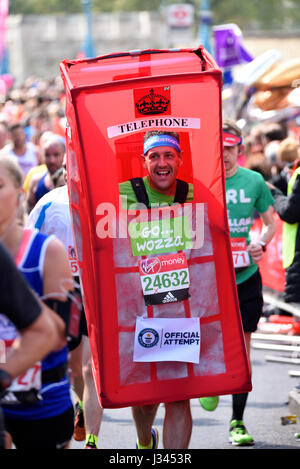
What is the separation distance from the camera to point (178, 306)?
213 inches

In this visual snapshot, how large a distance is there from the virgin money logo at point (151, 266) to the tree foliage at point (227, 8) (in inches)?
3673

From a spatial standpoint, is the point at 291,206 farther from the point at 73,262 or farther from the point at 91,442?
the point at 91,442

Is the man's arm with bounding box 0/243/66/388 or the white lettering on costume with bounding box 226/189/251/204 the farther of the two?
the white lettering on costume with bounding box 226/189/251/204

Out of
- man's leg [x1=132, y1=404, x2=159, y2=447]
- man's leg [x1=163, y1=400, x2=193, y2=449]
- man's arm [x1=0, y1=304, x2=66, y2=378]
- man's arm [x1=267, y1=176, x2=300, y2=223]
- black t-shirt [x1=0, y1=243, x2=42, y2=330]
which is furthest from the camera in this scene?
man's arm [x1=267, y1=176, x2=300, y2=223]

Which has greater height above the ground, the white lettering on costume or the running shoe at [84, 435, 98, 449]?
the white lettering on costume

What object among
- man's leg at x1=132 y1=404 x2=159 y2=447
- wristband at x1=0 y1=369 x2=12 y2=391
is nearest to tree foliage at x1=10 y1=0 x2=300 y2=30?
man's leg at x1=132 y1=404 x2=159 y2=447

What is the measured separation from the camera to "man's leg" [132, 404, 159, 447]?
19.8 feet

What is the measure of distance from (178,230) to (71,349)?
135 centimetres

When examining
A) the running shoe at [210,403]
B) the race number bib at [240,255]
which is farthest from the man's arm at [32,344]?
the running shoe at [210,403]

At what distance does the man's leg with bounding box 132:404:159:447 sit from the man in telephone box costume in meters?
0.58

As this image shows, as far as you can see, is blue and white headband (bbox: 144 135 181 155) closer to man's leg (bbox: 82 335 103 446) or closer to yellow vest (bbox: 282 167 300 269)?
man's leg (bbox: 82 335 103 446)

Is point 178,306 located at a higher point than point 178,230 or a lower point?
lower

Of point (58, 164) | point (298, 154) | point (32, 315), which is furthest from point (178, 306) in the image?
point (298, 154)

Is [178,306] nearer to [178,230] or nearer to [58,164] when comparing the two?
[178,230]
